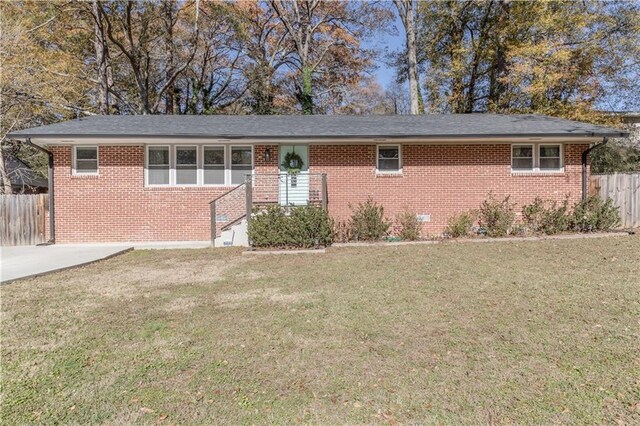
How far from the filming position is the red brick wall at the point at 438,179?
36.0 feet

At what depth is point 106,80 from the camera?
17297 mm

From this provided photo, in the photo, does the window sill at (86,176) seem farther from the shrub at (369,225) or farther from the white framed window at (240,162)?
the shrub at (369,225)

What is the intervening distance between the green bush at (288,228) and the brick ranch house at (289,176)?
59.2 inches

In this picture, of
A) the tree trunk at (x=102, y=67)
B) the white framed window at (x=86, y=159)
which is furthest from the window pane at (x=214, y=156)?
the tree trunk at (x=102, y=67)

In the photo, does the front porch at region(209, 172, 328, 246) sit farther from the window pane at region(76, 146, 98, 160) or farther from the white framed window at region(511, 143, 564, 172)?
the white framed window at region(511, 143, 564, 172)

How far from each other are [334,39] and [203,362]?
2515cm

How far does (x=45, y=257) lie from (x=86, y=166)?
3.38 m

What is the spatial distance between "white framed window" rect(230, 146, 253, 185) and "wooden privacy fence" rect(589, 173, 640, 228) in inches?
440

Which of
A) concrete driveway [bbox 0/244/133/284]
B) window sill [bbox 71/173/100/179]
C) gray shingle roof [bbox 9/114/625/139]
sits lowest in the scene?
concrete driveway [bbox 0/244/133/284]

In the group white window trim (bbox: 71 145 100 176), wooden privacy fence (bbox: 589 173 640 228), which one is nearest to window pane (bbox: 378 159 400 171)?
wooden privacy fence (bbox: 589 173 640 228)

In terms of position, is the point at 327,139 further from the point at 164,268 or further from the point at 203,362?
the point at 203,362

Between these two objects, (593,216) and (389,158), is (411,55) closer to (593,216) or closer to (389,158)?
(389,158)

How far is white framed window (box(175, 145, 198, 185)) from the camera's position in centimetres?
1086

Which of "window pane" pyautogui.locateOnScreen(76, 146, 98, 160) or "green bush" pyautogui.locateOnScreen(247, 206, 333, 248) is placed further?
"window pane" pyautogui.locateOnScreen(76, 146, 98, 160)
